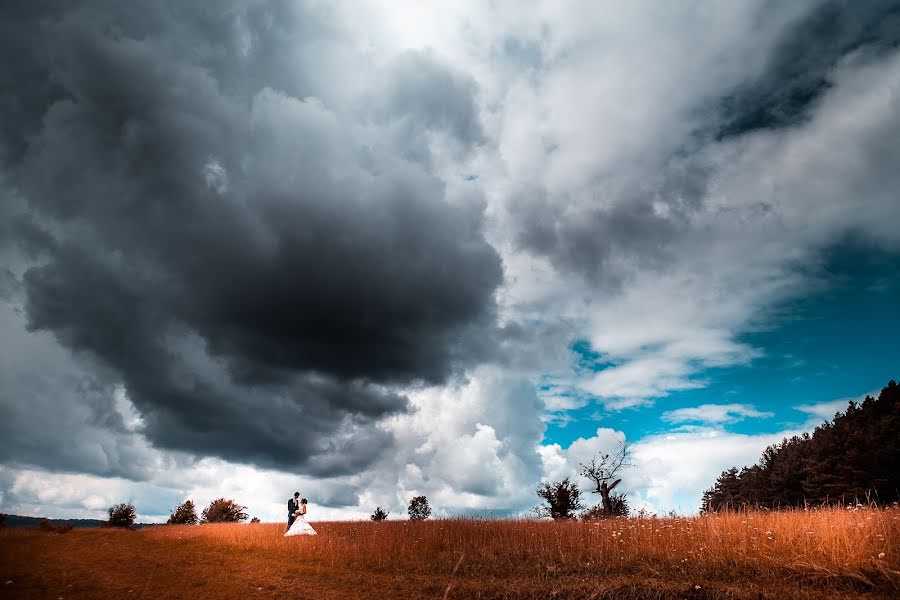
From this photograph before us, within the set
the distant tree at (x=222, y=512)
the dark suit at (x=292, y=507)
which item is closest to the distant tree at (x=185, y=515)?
the distant tree at (x=222, y=512)

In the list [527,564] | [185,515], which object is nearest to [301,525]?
[527,564]

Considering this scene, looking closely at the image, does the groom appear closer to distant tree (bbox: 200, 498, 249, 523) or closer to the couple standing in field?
the couple standing in field

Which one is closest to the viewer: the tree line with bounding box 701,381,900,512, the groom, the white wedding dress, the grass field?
the grass field

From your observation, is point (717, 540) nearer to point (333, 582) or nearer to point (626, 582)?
point (626, 582)

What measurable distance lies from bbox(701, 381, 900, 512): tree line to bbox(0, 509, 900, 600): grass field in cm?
2070

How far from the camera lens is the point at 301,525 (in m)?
24.8

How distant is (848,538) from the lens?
473 inches

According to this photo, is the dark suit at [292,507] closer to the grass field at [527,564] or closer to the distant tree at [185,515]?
the grass field at [527,564]

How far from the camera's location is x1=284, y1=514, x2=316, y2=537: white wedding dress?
79.0 ft

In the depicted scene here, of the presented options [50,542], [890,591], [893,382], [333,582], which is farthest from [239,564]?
[893,382]

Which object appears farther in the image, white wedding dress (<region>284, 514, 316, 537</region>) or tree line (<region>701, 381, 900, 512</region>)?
tree line (<region>701, 381, 900, 512</region>)

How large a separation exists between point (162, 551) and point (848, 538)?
23.6 metres

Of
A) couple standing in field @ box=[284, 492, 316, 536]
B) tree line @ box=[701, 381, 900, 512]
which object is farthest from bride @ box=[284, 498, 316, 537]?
tree line @ box=[701, 381, 900, 512]

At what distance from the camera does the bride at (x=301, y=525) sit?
2414 centimetres
